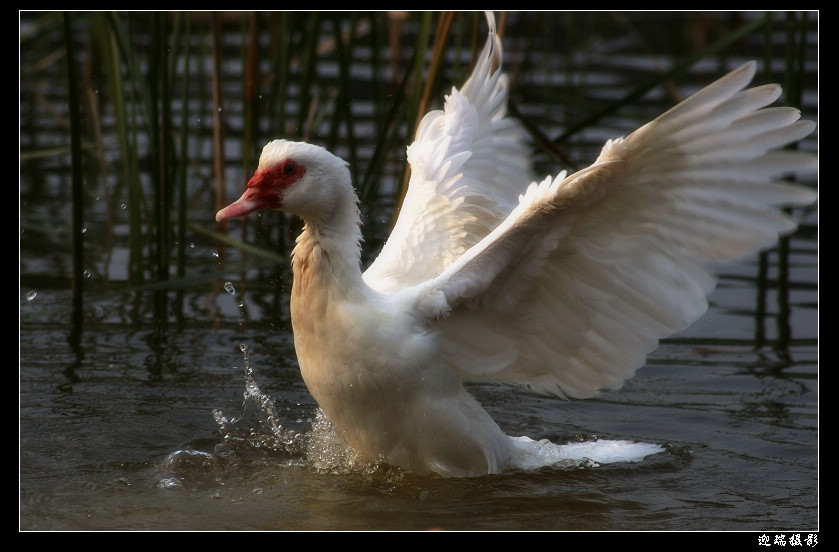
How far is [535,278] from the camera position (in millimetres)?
4445

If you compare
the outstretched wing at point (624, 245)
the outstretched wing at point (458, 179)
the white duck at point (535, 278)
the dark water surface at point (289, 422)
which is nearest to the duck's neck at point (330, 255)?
the white duck at point (535, 278)

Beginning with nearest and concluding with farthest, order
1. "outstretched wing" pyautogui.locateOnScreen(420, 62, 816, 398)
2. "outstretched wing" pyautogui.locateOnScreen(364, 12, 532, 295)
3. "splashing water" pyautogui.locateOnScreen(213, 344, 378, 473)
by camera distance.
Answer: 1. "outstretched wing" pyautogui.locateOnScreen(420, 62, 816, 398)
2. "splashing water" pyautogui.locateOnScreen(213, 344, 378, 473)
3. "outstretched wing" pyautogui.locateOnScreen(364, 12, 532, 295)

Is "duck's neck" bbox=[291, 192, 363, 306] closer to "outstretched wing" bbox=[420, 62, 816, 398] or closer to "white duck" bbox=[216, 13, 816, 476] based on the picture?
"white duck" bbox=[216, 13, 816, 476]

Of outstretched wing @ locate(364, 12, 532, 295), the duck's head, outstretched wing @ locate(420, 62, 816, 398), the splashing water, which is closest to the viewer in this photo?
outstretched wing @ locate(420, 62, 816, 398)

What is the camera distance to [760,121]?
13.1ft

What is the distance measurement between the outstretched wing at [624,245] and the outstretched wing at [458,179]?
0.69m

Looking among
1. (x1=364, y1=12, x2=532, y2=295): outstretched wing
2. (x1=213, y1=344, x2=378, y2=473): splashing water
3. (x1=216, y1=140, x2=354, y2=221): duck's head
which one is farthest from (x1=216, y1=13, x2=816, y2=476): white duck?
(x1=364, y1=12, x2=532, y2=295): outstretched wing

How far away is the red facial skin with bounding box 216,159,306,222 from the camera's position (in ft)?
14.7

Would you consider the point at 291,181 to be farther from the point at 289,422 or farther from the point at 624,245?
the point at 289,422

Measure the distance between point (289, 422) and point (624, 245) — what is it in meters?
2.01

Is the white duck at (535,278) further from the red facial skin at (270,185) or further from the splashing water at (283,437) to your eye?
the splashing water at (283,437)

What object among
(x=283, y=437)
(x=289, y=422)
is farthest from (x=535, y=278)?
(x=289, y=422)

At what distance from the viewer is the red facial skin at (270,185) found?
14.7 ft

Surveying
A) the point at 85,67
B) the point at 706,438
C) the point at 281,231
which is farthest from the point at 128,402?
the point at 85,67
